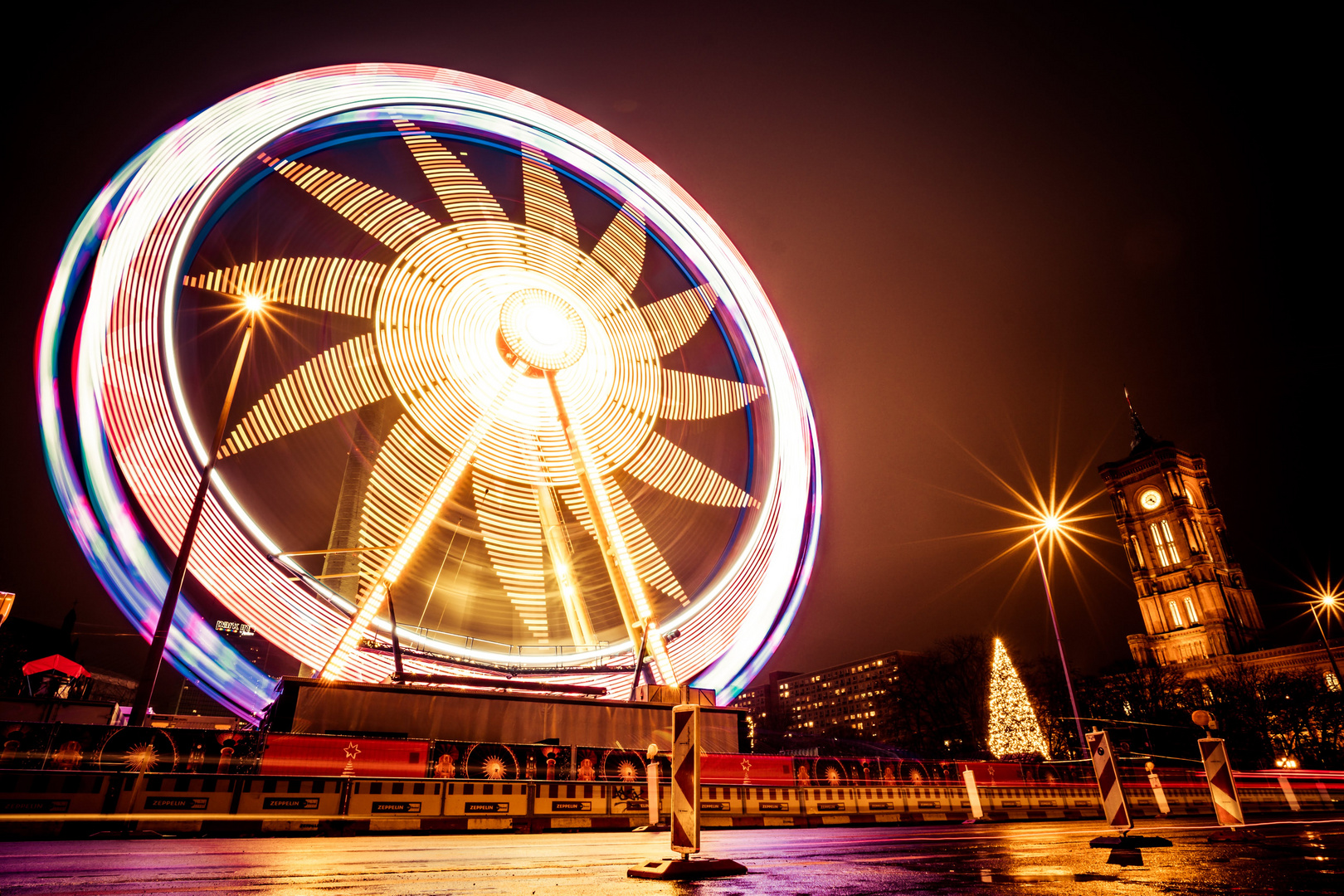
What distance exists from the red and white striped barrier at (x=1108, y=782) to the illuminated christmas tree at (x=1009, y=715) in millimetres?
31042

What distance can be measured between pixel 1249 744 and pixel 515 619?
41.5 m

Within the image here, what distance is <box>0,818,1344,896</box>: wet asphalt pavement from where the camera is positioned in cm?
300

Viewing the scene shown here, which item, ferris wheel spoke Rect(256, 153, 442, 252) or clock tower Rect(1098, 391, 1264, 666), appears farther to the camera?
clock tower Rect(1098, 391, 1264, 666)

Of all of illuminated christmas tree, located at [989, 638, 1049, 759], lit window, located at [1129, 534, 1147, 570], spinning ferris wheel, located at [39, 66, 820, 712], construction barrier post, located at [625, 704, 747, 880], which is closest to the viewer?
construction barrier post, located at [625, 704, 747, 880]

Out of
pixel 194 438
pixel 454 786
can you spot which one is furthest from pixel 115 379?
pixel 454 786

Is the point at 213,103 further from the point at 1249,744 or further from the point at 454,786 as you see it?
the point at 1249,744

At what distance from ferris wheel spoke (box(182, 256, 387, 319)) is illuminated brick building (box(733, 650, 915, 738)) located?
349ft

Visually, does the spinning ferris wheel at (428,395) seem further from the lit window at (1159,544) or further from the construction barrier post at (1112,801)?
the lit window at (1159,544)

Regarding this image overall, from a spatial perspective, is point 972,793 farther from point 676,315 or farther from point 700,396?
point 676,315

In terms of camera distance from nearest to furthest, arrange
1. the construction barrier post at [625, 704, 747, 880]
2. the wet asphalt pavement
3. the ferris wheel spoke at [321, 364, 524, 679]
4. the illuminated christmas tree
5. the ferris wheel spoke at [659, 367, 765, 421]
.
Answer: the wet asphalt pavement < the construction barrier post at [625, 704, 747, 880] < the ferris wheel spoke at [321, 364, 524, 679] < the ferris wheel spoke at [659, 367, 765, 421] < the illuminated christmas tree

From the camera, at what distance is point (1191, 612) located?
82188 millimetres

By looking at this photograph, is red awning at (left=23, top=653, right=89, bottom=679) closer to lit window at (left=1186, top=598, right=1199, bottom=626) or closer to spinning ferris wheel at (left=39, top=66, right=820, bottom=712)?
spinning ferris wheel at (left=39, top=66, right=820, bottom=712)

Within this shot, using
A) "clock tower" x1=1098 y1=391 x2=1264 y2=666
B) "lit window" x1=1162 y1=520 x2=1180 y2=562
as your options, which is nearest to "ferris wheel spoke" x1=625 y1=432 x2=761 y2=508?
"clock tower" x1=1098 y1=391 x2=1264 y2=666

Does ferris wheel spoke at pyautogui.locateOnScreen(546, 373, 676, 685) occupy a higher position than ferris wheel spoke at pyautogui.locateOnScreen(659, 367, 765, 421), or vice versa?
ferris wheel spoke at pyautogui.locateOnScreen(659, 367, 765, 421)
